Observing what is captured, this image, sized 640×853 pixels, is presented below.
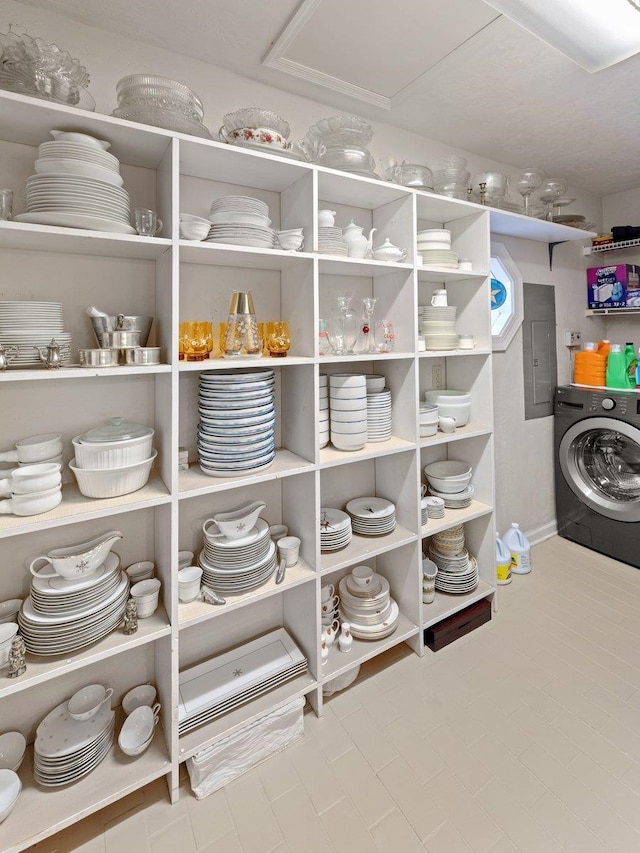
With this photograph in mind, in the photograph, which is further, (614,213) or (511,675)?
(614,213)

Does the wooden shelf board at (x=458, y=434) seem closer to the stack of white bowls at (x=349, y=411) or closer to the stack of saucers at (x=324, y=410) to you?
the stack of white bowls at (x=349, y=411)

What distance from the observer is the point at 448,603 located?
212 cm

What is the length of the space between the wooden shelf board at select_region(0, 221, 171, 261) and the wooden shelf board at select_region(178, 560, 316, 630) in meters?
1.17

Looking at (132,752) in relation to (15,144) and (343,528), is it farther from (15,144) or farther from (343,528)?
(15,144)

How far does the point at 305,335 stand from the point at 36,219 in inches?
34.2

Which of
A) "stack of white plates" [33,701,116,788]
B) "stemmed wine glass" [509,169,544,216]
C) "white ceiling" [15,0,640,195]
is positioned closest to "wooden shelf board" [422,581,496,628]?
"stack of white plates" [33,701,116,788]

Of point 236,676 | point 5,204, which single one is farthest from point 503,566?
point 5,204

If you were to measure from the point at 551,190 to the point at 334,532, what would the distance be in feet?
7.73

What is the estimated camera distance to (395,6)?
54.5 inches

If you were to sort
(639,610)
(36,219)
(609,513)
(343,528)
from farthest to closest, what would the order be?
1. (609,513)
2. (639,610)
3. (343,528)
4. (36,219)

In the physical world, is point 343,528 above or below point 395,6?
below

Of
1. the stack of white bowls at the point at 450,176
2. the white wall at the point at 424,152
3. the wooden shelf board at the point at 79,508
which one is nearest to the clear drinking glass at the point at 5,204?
the white wall at the point at 424,152

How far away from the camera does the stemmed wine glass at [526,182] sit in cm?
242

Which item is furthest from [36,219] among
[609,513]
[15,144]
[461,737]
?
[609,513]
